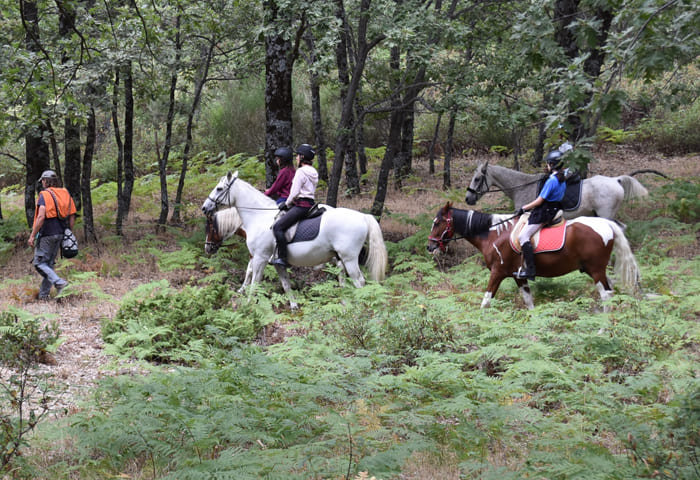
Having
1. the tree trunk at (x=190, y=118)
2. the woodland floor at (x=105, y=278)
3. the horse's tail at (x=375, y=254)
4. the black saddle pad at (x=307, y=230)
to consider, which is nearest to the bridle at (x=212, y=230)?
the woodland floor at (x=105, y=278)

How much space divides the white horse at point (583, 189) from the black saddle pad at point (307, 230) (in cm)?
401

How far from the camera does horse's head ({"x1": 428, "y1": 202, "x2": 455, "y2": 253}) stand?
34.6 ft

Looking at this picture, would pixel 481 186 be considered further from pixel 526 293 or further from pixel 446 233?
pixel 526 293

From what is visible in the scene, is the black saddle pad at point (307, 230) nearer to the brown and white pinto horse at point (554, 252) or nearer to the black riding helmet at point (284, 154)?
the black riding helmet at point (284, 154)

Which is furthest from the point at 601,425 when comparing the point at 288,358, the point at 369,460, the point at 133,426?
the point at 133,426

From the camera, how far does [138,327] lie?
323 inches

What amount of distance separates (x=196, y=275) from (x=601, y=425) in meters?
9.45

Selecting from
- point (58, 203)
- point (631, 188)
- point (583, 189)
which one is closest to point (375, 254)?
point (583, 189)

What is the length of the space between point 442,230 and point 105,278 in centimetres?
713

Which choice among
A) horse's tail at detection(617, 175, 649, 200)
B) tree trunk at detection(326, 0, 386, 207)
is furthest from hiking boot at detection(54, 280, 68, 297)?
horse's tail at detection(617, 175, 649, 200)

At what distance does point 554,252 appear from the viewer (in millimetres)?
9469

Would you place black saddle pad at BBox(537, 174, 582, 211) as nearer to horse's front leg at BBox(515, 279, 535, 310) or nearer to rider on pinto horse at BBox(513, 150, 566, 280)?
rider on pinto horse at BBox(513, 150, 566, 280)

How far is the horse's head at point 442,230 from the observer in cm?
1053

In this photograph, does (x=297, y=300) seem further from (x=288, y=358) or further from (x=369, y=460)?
(x=369, y=460)
